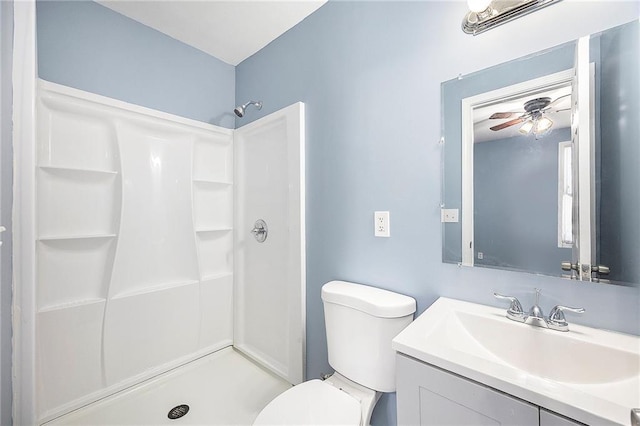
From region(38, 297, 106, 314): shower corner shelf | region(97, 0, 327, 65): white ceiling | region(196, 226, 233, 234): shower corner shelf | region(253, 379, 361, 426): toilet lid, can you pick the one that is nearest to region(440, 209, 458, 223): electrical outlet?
region(253, 379, 361, 426): toilet lid

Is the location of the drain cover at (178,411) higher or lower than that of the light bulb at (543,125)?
lower

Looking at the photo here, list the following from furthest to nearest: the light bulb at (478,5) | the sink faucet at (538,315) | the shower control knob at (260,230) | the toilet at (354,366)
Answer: the shower control knob at (260,230)
the toilet at (354,366)
the light bulb at (478,5)
the sink faucet at (538,315)

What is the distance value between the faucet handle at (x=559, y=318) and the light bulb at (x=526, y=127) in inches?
23.2

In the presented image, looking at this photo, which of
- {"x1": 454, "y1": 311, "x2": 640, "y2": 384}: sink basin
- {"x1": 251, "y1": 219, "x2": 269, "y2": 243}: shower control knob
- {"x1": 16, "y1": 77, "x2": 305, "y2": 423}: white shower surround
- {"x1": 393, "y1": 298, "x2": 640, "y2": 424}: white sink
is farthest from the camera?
{"x1": 251, "y1": 219, "x2": 269, "y2": 243}: shower control knob

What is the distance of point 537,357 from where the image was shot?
83 cm

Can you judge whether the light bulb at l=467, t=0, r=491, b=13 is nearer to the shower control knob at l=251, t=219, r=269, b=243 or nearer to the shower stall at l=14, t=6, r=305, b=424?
the shower stall at l=14, t=6, r=305, b=424

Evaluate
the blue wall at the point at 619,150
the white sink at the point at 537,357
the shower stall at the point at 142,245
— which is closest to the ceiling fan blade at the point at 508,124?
the blue wall at the point at 619,150

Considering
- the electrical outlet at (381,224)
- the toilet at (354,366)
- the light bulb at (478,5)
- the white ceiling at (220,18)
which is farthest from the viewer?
the white ceiling at (220,18)

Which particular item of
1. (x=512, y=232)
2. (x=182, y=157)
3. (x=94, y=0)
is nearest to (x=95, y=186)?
(x=182, y=157)

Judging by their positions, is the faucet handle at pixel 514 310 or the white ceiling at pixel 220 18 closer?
the faucet handle at pixel 514 310

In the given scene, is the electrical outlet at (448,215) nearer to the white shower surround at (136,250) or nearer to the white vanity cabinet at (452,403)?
the white vanity cabinet at (452,403)

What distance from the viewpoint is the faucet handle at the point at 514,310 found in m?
0.88

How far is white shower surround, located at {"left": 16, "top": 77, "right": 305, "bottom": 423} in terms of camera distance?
138 centimetres

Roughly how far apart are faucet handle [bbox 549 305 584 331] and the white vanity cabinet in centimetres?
36
